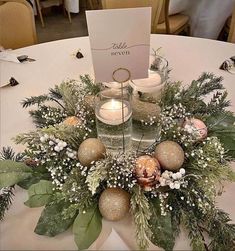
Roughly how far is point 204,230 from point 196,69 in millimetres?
722

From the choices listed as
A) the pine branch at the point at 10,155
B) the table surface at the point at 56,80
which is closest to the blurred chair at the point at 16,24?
the table surface at the point at 56,80

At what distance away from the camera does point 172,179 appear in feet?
2.25

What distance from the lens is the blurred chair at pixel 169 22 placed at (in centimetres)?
229

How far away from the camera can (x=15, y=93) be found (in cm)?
115

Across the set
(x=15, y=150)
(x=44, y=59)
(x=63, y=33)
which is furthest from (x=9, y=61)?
(x=63, y=33)

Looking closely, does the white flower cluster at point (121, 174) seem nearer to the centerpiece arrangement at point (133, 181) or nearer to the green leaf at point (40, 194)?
the centerpiece arrangement at point (133, 181)

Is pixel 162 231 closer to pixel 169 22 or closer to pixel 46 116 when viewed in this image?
pixel 46 116

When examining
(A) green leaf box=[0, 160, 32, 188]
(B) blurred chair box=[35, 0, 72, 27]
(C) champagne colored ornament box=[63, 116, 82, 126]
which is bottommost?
(B) blurred chair box=[35, 0, 72, 27]

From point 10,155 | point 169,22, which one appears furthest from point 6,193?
point 169,22

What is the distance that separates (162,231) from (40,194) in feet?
0.88

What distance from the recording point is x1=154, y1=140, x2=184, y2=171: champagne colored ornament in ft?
2.33

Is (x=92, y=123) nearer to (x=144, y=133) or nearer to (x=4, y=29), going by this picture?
(x=144, y=133)

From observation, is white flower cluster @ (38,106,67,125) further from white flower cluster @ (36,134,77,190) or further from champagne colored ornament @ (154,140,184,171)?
champagne colored ornament @ (154,140,184,171)

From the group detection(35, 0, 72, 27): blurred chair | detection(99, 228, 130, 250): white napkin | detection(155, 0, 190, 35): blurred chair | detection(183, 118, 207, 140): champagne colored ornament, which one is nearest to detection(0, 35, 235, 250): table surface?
detection(99, 228, 130, 250): white napkin
